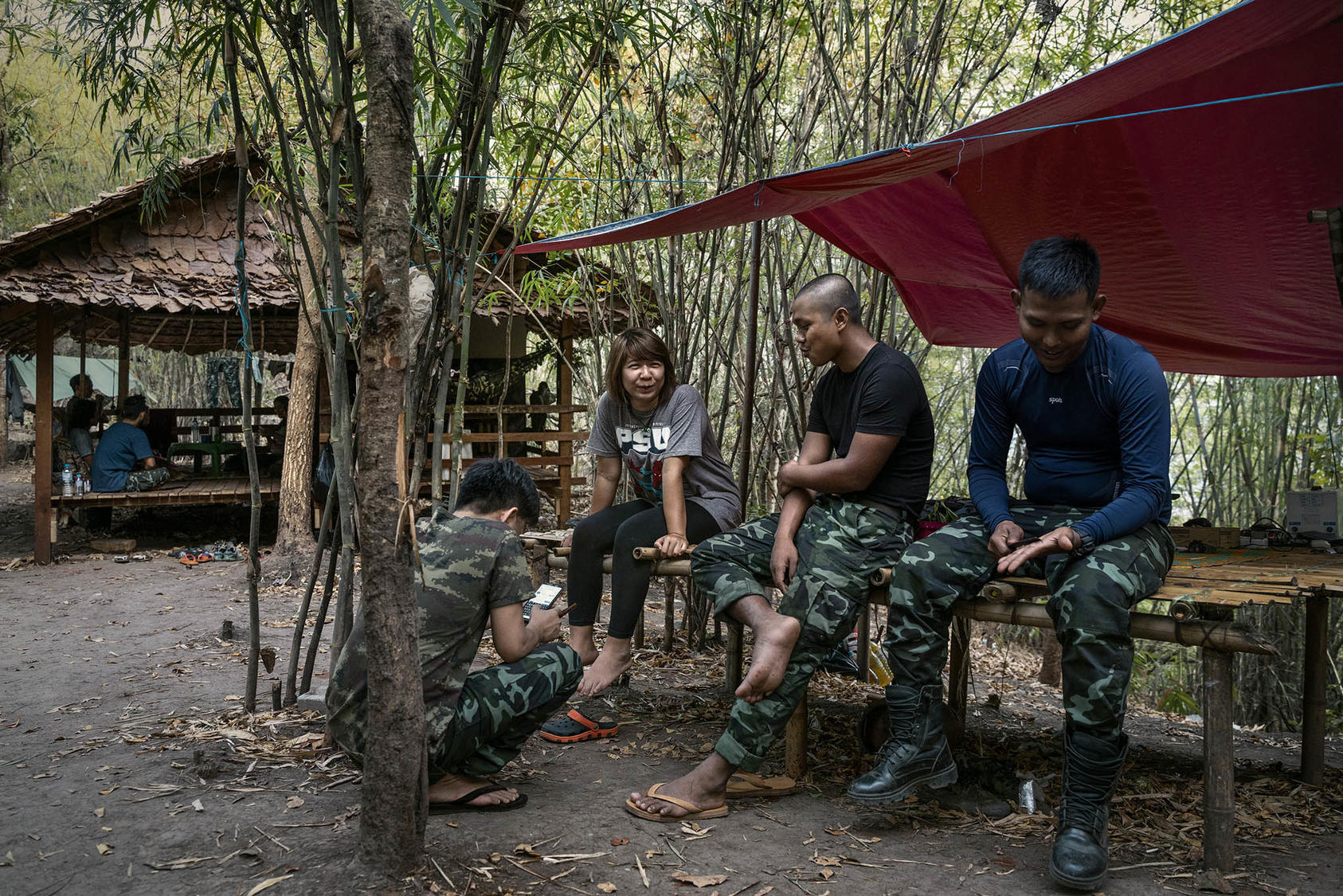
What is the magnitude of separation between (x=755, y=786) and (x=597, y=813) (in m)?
0.46

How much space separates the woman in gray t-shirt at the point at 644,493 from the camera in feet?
10.9

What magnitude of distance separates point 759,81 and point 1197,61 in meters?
1.96

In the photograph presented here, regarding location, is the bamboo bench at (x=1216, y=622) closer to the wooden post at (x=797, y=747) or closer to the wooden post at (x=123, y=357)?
the wooden post at (x=797, y=747)

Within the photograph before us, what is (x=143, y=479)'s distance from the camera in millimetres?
8086

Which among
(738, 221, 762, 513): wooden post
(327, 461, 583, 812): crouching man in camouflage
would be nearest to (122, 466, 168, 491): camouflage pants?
(738, 221, 762, 513): wooden post

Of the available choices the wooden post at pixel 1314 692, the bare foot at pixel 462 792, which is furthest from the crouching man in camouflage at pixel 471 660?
the wooden post at pixel 1314 692

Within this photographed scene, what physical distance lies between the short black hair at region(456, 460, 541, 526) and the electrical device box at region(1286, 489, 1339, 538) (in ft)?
10.0

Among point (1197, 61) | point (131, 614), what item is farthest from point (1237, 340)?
point (131, 614)

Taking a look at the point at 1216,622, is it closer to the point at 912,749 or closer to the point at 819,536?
the point at 912,749

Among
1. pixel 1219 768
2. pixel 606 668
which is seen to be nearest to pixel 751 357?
pixel 606 668

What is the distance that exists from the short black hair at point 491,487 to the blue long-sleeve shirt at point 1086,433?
52.6 inches

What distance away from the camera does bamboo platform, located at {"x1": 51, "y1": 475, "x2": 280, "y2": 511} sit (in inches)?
304

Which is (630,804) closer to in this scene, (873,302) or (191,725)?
(191,725)

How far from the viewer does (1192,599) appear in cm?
224
